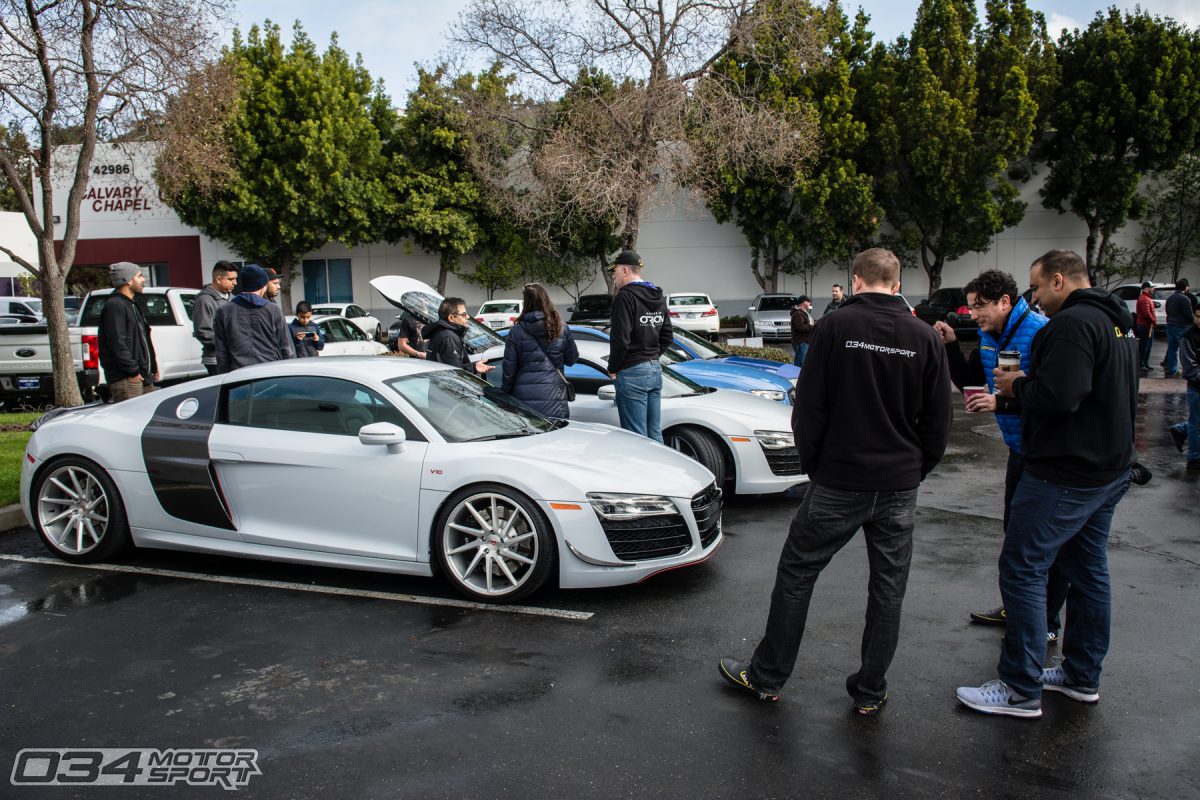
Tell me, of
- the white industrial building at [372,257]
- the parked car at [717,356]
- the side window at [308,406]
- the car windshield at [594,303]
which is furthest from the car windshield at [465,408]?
the white industrial building at [372,257]

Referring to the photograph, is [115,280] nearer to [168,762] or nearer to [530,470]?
[530,470]

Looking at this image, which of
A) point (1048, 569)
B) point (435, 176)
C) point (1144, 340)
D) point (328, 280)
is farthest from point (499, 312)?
point (1048, 569)

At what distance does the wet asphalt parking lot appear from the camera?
320cm

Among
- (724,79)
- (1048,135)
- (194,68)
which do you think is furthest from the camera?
(1048,135)

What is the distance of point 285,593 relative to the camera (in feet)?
16.9

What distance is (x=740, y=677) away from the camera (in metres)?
3.82

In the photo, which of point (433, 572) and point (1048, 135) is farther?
point (1048, 135)

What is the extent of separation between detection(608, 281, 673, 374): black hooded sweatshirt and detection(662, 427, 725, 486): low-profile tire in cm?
68

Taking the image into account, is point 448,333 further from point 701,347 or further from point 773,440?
point 701,347

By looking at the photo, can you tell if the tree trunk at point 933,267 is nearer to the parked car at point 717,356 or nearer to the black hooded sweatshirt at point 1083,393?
the parked car at point 717,356

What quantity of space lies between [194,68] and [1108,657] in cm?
1191

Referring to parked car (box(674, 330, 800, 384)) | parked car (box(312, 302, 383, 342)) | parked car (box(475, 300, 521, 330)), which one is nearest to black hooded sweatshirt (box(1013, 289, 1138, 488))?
parked car (box(674, 330, 800, 384))

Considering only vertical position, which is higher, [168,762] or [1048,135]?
[1048,135]

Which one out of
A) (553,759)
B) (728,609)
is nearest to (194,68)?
(728,609)
